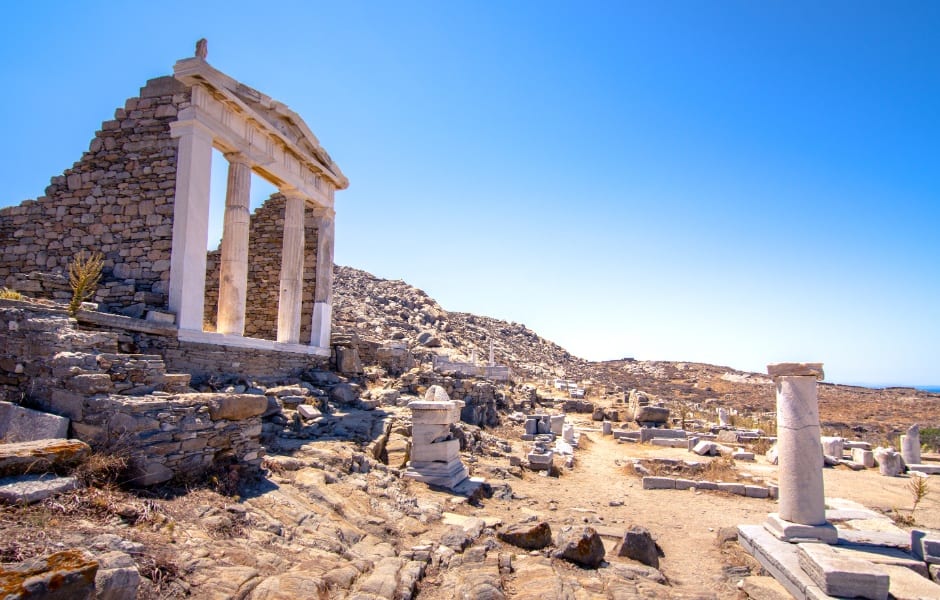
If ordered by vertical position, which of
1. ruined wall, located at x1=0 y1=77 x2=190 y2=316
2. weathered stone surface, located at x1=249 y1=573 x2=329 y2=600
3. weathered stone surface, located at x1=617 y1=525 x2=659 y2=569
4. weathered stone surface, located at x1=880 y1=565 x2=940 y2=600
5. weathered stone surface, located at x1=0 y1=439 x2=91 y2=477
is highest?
ruined wall, located at x1=0 y1=77 x2=190 y2=316

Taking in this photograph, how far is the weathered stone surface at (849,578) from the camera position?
5.48m

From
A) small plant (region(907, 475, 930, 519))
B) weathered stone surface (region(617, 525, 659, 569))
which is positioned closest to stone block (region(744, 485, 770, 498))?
small plant (region(907, 475, 930, 519))

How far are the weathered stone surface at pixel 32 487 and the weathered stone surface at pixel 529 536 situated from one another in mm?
4794

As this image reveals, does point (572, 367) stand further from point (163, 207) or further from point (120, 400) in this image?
point (120, 400)

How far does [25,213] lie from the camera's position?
43.0 ft

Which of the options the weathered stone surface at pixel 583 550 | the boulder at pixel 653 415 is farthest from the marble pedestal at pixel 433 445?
the boulder at pixel 653 415

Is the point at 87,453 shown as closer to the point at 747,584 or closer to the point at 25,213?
the point at 747,584

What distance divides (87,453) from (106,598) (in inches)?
91.1

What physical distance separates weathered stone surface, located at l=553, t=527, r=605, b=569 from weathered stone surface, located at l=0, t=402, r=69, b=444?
5743mm

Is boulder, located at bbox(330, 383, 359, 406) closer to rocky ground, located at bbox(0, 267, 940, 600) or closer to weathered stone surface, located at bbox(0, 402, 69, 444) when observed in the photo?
rocky ground, located at bbox(0, 267, 940, 600)

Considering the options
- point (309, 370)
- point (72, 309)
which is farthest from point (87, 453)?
point (309, 370)

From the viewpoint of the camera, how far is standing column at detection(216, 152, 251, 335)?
13297mm

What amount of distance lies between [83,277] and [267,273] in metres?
9.15

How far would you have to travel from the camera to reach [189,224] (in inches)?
473
